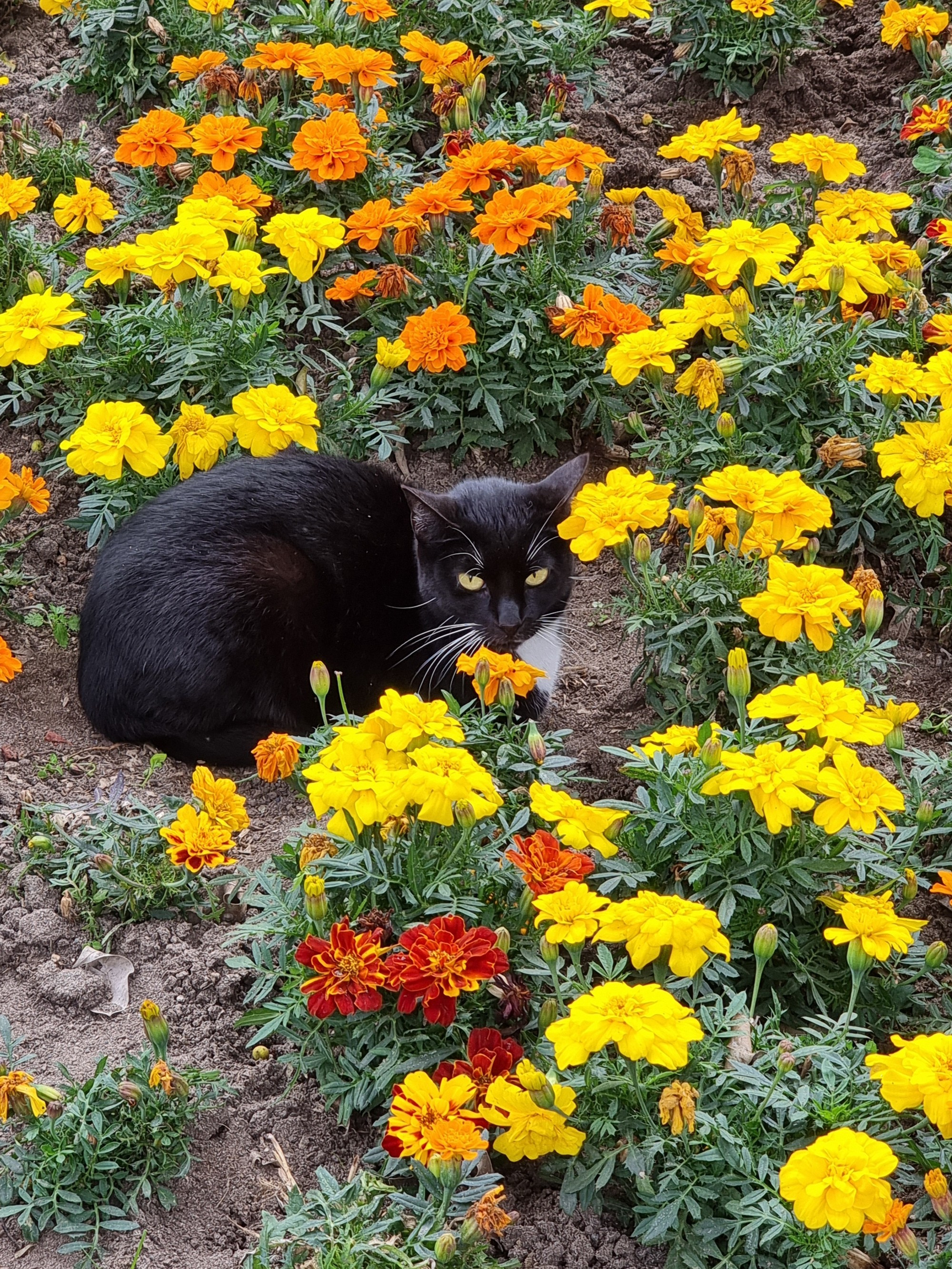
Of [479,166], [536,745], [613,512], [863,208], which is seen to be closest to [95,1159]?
[536,745]

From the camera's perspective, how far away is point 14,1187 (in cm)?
219

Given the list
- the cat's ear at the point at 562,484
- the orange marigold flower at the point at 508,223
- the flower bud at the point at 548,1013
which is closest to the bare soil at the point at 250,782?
the flower bud at the point at 548,1013

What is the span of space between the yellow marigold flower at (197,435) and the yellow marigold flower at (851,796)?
195 cm

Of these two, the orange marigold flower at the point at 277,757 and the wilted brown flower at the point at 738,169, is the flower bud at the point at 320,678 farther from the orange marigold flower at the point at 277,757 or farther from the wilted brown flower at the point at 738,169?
the wilted brown flower at the point at 738,169

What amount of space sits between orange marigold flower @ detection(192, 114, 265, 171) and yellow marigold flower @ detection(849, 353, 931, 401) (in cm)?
191

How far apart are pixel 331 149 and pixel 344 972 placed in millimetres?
2607

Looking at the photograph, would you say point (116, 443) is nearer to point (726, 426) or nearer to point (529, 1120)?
point (726, 426)

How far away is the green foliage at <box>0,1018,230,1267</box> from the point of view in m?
2.17

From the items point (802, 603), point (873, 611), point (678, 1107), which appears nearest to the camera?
point (678, 1107)

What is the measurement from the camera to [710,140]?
13.1 ft

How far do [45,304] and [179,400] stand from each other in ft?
1.47

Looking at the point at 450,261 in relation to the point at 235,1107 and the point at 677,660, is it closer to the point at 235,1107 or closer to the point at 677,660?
the point at 677,660

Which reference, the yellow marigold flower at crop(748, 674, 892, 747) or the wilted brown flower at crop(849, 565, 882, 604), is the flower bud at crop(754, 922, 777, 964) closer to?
the yellow marigold flower at crop(748, 674, 892, 747)

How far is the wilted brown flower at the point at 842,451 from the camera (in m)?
3.33
